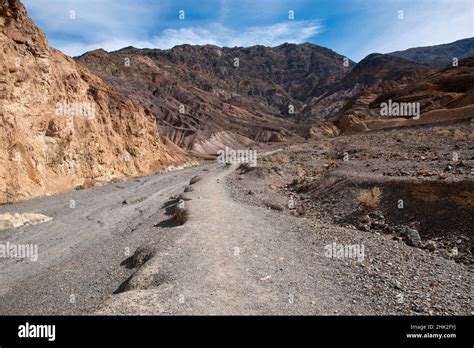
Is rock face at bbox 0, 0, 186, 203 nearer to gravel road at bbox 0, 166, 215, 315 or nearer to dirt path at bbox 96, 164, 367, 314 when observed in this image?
gravel road at bbox 0, 166, 215, 315

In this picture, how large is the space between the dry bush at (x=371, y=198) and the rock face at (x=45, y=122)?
782 inches

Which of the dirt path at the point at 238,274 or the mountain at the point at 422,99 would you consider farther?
the mountain at the point at 422,99

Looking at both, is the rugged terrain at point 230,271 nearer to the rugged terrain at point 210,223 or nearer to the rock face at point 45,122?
the rugged terrain at point 210,223

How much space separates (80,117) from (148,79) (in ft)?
330

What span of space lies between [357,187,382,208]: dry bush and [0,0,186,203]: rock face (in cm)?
1986

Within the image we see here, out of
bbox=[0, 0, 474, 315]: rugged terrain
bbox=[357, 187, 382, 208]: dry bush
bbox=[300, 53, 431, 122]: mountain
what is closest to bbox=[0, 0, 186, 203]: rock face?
bbox=[0, 0, 474, 315]: rugged terrain

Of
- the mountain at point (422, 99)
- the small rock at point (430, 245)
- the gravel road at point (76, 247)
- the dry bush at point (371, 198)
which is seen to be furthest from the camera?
the mountain at point (422, 99)

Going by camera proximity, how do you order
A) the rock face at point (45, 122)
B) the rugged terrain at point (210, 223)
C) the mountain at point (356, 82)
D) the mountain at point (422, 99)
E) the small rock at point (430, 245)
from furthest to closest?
the mountain at point (356, 82), the mountain at point (422, 99), the rock face at point (45, 122), the small rock at point (430, 245), the rugged terrain at point (210, 223)

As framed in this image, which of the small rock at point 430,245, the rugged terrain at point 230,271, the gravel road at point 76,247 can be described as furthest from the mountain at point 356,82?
the small rock at point 430,245

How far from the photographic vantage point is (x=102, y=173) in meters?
31.0

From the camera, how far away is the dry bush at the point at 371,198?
10781 millimetres
